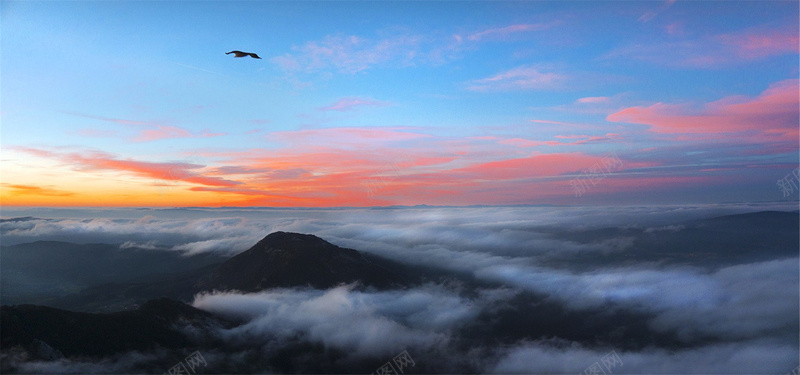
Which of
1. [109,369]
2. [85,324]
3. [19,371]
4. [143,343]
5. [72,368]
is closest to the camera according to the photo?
[19,371]

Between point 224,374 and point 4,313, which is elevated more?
point 4,313

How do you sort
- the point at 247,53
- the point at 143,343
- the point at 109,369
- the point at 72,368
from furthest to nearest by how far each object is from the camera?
the point at 143,343
the point at 109,369
the point at 72,368
the point at 247,53

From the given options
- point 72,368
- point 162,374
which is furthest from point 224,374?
point 72,368

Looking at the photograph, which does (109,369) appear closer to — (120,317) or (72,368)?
(72,368)

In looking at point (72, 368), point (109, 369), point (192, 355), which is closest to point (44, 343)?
point (72, 368)

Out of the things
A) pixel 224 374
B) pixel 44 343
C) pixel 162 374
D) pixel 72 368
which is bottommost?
pixel 224 374

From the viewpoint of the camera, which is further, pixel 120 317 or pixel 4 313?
pixel 120 317

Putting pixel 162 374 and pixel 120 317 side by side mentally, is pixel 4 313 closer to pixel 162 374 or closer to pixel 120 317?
pixel 120 317

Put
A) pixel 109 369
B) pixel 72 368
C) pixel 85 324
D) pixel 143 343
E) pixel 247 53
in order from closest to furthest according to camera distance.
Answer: pixel 247 53 < pixel 72 368 < pixel 109 369 < pixel 85 324 < pixel 143 343

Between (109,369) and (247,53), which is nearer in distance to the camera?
(247,53)
